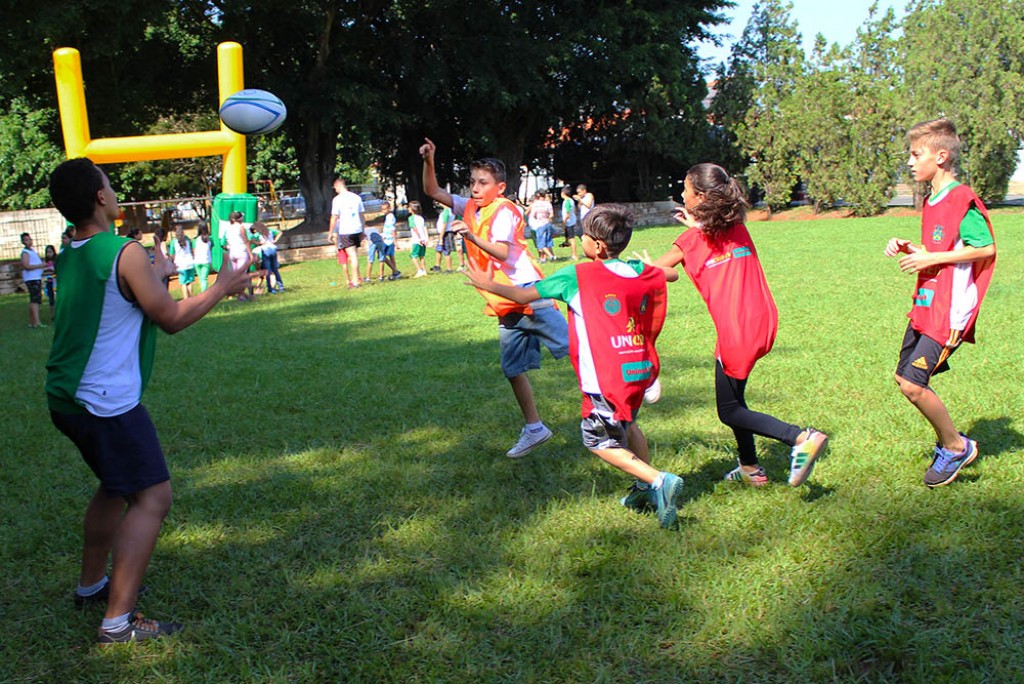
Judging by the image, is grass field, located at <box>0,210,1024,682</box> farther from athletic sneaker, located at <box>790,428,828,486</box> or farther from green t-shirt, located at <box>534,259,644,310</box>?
green t-shirt, located at <box>534,259,644,310</box>

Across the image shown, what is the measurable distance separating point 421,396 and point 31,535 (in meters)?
3.20

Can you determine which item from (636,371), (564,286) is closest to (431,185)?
(564,286)

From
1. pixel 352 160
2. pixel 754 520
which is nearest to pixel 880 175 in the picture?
pixel 352 160

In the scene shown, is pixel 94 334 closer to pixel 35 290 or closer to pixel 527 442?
pixel 527 442

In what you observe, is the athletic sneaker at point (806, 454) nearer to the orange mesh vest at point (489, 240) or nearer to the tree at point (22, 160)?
the orange mesh vest at point (489, 240)

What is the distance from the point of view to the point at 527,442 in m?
5.59

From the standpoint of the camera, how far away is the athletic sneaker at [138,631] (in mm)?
3490

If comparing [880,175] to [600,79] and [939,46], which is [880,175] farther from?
[600,79]

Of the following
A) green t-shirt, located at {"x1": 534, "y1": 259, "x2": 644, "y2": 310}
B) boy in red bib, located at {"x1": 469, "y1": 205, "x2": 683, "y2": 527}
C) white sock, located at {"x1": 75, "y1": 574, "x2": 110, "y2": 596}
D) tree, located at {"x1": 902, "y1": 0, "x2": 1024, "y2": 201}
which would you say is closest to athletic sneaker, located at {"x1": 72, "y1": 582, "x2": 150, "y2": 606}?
white sock, located at {"x1": 75, "y1": 574, "x2": 110, "y2": 596}

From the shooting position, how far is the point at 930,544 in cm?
395

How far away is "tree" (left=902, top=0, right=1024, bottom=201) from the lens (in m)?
29.0

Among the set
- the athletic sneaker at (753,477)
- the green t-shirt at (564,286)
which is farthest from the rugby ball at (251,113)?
the athletic sneaker at (753,477)

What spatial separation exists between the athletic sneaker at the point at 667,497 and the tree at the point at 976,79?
29.0 m

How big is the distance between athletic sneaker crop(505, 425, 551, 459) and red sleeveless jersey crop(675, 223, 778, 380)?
1.53 meters
